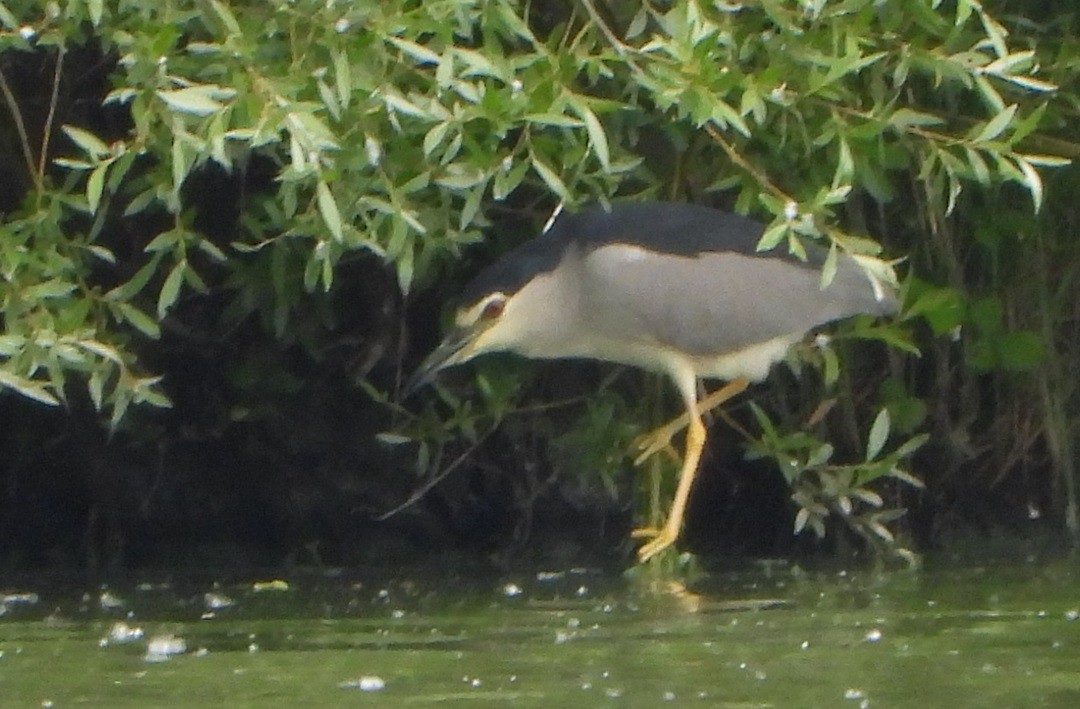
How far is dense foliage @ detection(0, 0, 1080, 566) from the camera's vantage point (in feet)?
17.9

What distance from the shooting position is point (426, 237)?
581cm


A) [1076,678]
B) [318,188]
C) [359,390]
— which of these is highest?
[318,188]

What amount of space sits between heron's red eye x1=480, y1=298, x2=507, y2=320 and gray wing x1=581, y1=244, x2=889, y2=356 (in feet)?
0.96

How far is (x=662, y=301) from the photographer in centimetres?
667

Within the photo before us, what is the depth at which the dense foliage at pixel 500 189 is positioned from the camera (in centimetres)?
545

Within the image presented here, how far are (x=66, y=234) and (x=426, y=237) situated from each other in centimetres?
124

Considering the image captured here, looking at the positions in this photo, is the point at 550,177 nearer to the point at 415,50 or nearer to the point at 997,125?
the point at 415,50

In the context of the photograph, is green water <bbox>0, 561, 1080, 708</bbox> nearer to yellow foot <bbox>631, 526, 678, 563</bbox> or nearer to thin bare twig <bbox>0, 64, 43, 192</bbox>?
yellow foot <bbox>631, 526, 678, 563</bbox>

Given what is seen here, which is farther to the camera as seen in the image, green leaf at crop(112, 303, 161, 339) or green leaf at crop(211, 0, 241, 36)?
green leaf at crop(112, 303, 161, 339)

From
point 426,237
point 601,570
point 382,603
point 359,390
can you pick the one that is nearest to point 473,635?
point 382,603

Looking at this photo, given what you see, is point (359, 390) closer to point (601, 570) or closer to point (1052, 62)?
point (601, 570)

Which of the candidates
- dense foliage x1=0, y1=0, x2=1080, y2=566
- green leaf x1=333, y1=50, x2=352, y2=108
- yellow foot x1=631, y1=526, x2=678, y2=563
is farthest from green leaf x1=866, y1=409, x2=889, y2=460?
green leaf x1=333, y1=50, x2=352, y2=108

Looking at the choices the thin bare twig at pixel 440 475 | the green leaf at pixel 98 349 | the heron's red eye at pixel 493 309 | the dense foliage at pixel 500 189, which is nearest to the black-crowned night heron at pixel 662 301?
the heron's red eye at pixel 493 309

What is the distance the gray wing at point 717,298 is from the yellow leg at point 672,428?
236 millimetres
